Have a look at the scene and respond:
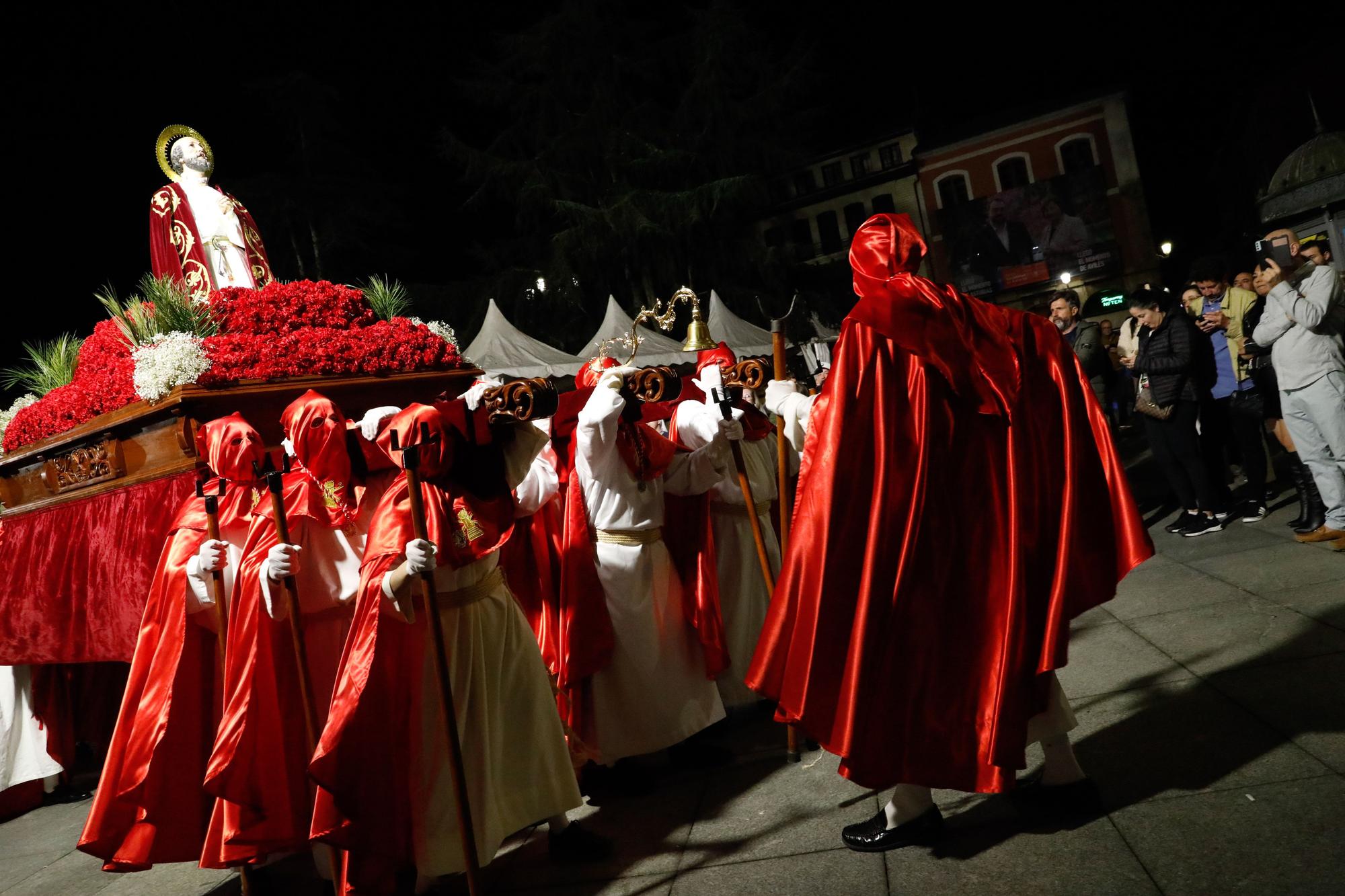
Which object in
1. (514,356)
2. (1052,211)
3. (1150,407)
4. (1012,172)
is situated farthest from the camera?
(1012,172)

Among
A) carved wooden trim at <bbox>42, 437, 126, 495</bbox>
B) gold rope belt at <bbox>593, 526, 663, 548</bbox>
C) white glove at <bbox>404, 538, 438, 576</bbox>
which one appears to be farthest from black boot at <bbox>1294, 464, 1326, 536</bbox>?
carved wooden trim at <bbox>42, 437, 126, 495</bbox>

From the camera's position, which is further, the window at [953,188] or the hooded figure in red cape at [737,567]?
the window at [953,188]

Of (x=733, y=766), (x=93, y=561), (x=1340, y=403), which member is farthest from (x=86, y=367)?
(x=1340, y=403)

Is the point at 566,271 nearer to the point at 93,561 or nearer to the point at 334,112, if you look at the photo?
the point at 334,112

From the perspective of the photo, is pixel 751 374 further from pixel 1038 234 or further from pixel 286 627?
pixel 1038 234

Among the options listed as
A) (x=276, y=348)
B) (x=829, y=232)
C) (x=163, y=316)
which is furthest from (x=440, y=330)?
(x=829, y=232)

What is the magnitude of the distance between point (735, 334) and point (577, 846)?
40.7 ft

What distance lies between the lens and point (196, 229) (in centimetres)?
594

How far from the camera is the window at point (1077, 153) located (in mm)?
36719

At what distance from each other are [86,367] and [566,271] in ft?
60.9

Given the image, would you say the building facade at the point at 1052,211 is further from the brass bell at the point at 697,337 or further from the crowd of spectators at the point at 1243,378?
the brass bell at the point at 697,337

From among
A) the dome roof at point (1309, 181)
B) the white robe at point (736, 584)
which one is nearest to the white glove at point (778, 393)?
the white robe at point (736, 584)

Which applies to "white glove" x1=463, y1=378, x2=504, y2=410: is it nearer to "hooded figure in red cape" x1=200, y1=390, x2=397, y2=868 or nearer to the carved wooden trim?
"hooded figure in red cape" x1=200, y1=390, x2=397, y2=868

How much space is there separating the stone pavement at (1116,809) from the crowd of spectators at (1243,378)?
1083mm
